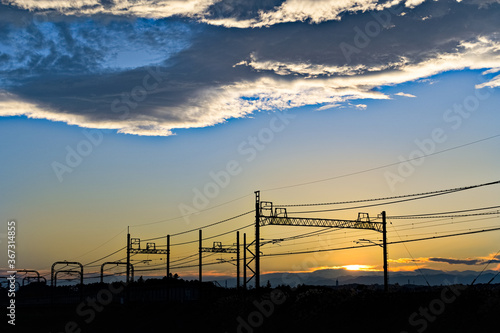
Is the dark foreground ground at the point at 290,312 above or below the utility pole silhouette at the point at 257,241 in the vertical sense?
below

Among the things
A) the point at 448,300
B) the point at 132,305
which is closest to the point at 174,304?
the point at 132,305

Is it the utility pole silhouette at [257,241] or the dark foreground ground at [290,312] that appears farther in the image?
the utility pole silhouette at [257,241]

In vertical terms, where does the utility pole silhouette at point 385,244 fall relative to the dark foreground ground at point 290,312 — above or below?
above

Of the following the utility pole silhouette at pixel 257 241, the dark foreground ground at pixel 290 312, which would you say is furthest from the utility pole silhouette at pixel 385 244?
the utility pole silhouette at pixel 257 241

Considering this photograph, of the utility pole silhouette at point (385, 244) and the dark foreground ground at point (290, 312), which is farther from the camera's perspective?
the utility pole silhouette at point (385, 244)

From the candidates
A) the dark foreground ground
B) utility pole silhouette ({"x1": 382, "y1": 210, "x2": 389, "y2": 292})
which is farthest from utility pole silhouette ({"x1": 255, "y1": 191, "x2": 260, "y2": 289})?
utility pole silhouette ({"x1": 382, "y1": 210, "x2": 389, "y2": 292})

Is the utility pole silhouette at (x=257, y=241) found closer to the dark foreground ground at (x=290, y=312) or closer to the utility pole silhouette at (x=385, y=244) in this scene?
the dark foreground ground at (x=290, y=312)

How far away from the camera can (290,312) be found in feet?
155

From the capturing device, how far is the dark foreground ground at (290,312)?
1305 inches

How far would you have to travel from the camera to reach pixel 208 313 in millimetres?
58938

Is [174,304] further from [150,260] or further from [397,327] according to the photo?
[397,327]

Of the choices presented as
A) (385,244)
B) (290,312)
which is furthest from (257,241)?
(385,244)

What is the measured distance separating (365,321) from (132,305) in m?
43.4

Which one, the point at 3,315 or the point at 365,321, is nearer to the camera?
the point at 365,321
